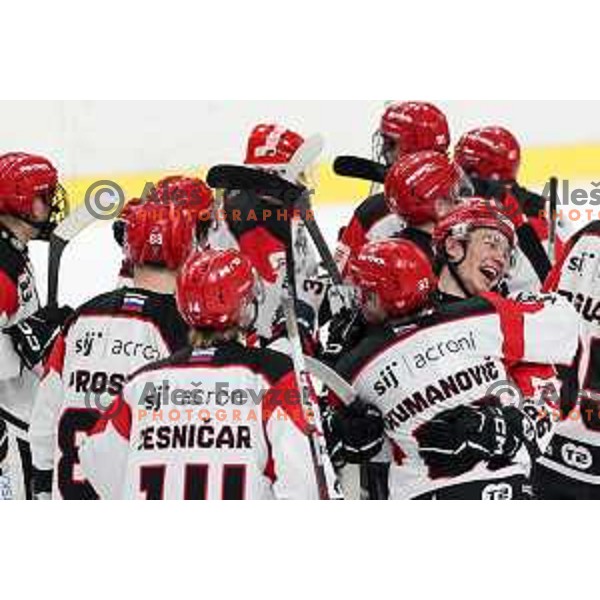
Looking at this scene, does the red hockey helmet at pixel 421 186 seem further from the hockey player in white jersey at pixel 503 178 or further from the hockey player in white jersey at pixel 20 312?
the hockey player in white jersey at pixel 20 312

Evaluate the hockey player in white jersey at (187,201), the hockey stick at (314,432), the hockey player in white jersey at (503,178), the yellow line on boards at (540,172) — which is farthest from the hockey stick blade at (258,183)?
the yellow line on boards at (540,172)

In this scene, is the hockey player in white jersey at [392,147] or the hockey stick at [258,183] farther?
the hockey player in white jersey at [392,147]

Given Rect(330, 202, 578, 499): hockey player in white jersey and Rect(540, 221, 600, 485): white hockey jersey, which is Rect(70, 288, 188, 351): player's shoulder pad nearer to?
Rect(330, 202, 578, 499): hockey player in white jersey

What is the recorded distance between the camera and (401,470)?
12.0 feet

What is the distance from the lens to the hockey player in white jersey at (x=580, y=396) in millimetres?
4203

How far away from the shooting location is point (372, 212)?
16.3ft

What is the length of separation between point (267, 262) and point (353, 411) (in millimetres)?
1455

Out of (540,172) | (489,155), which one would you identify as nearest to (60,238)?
(489,155)

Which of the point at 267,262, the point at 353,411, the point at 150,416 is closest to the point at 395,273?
the point at 353,411

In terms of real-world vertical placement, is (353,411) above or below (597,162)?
below

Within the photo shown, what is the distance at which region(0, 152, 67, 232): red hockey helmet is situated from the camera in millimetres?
4492

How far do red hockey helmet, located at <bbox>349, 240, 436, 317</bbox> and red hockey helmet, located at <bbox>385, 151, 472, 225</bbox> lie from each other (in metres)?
0.75

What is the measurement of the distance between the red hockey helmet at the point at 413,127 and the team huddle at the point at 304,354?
0.70 ft

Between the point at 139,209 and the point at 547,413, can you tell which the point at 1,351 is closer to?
the point at 139,209
